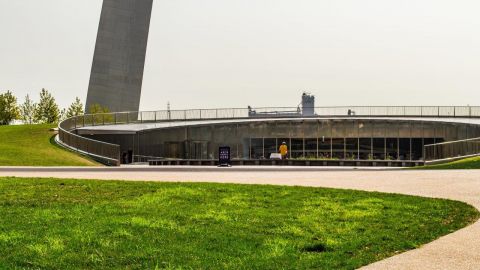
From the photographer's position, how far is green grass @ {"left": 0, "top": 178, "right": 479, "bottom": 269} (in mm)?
8688

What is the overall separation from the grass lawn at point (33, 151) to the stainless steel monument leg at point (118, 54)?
67.9 feet

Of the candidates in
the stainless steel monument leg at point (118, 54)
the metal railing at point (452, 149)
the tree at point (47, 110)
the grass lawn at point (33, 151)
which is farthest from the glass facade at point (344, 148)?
the tree at point (47, 110)

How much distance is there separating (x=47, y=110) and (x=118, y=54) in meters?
16.8

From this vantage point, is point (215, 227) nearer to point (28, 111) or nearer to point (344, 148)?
point (344, 148)

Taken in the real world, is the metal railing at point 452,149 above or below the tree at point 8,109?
below

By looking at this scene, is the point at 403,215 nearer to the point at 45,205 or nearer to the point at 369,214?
the point at 369,214

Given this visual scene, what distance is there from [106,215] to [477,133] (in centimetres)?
4528

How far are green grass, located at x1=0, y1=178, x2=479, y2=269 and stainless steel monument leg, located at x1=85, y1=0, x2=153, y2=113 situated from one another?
56614 millimetres

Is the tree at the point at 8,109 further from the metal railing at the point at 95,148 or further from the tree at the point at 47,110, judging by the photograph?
the metal railing at the point at 95,148

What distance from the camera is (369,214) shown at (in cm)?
1252

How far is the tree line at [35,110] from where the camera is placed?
265ft

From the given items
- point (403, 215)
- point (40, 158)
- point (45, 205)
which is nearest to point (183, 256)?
point (403, 215)

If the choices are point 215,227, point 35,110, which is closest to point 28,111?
point 35,110

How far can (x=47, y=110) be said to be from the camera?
276 ft
